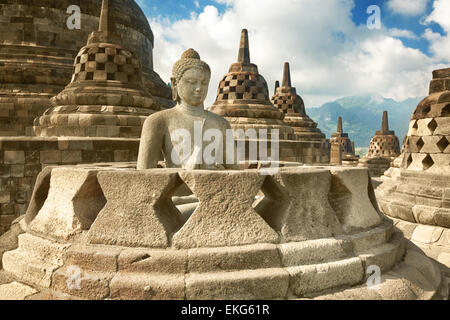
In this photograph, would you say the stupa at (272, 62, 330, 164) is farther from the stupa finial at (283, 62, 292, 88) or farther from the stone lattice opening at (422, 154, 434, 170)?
the stone lattice opening at (422, 154, 434, 170)

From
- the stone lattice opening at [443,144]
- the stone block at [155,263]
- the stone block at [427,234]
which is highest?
the stone lattice opening at [443,144]

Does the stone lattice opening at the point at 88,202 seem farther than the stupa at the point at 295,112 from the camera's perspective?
No

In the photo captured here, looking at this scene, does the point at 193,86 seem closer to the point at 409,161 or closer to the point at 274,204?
the point at 274,204

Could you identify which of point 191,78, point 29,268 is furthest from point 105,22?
point 29,268

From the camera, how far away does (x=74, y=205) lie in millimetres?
2084

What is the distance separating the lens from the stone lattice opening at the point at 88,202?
2062 millimetres

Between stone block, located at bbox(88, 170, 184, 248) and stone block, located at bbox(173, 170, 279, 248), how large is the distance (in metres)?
0.13

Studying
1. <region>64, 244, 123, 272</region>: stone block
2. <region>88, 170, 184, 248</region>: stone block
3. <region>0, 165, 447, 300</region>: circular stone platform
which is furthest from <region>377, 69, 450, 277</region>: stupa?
<region>64, 244, 123, 272</region>: stone block

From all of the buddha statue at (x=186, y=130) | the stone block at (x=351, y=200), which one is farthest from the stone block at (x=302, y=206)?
the buddha statue at (x=186, y=130)

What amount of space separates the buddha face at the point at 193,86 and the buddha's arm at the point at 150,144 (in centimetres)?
37

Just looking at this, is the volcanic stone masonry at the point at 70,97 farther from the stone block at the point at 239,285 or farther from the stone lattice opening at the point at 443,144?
the stone lattice opening at the point at 443,144

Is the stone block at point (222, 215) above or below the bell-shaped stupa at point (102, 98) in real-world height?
below

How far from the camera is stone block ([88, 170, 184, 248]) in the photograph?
1.89 metres
